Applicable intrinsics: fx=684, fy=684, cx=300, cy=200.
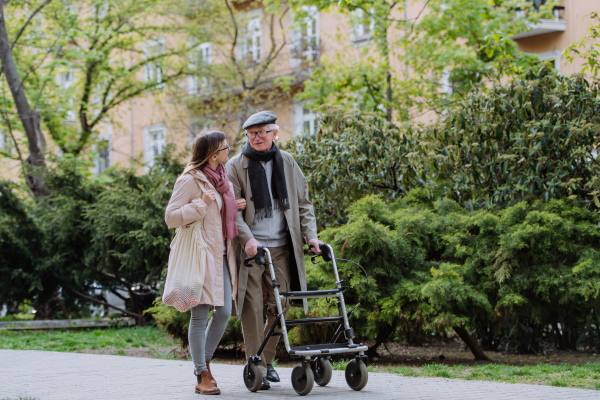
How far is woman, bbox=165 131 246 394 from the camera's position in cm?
500

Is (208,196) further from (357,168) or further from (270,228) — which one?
(357,168)

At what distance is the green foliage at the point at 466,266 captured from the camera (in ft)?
23.2

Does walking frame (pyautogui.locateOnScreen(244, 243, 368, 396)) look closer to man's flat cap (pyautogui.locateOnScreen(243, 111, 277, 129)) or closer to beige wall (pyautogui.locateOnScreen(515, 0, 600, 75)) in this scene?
man's flat cap (pyautogui.locateOnScreen(243, 111, 277, 129))

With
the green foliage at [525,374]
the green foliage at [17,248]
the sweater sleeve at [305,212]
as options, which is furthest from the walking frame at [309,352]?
the green foliage at [17,248]

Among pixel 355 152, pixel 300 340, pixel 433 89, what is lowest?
pixel 300 340

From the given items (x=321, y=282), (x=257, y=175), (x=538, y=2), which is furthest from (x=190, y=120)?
(x=257, y=175)

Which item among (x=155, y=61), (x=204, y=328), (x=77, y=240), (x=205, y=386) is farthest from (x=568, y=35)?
(x=205, y=386)

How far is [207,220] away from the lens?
5137mm

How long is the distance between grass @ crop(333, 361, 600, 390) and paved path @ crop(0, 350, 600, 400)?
43cm

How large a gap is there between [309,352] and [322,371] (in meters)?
0.58

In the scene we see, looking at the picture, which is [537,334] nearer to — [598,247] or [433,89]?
[598,247]

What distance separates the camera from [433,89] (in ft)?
51.5

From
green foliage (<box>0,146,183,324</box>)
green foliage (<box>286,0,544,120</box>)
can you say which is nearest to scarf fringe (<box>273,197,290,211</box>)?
green foliage (<box>0,146,183,324</box>)

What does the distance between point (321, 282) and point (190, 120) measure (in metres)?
14.8
